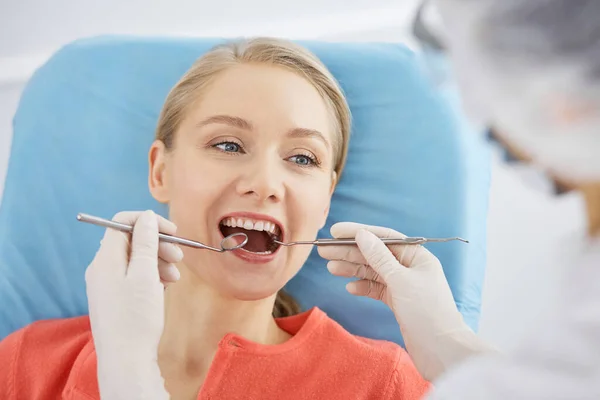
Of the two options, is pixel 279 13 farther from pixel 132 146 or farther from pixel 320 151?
pixel 320 151

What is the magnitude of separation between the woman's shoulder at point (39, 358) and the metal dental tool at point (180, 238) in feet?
1.08

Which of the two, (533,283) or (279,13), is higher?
(279,13)

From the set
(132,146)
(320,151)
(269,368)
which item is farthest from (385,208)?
(132,146)

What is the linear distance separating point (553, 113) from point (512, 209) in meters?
0.66

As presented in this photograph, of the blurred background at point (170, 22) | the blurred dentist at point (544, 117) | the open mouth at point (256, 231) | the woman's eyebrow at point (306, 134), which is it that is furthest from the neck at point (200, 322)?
the blurred background at point (170, 22)

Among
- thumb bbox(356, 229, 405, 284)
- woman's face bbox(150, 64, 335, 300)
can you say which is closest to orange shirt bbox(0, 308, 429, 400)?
woman's face bbox(150, 64, 335, 300)

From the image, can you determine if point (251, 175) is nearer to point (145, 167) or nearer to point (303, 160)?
point (303, 160)

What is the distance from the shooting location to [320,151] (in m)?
1.20

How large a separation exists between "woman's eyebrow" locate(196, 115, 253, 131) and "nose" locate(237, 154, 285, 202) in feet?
0.19

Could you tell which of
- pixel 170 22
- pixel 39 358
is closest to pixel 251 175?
pixel 39 358

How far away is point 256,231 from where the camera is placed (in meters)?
1.18

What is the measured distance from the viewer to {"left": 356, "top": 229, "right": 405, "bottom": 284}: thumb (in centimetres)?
102

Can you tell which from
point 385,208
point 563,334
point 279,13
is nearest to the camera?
point 563,334

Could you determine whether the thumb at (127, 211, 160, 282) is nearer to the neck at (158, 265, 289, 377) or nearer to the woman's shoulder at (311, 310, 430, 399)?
the neck at (158, 265, 289, 377)
